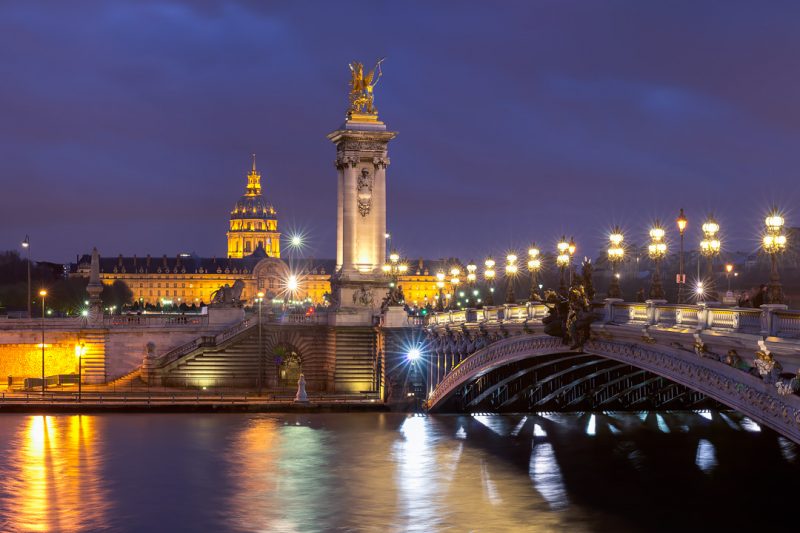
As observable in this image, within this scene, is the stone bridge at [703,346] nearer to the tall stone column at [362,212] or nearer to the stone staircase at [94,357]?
the tall stone column at [362,212]

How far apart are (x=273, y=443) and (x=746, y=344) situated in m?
33.8

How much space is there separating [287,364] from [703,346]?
54.3m

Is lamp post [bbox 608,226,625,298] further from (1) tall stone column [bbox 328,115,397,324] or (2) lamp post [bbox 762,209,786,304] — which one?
(1) tall stone column [bbox 328,115,397,324]

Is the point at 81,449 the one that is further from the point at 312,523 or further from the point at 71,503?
the point at 312,523

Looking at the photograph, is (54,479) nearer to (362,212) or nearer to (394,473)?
(394,473)

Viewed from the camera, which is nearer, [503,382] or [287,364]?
[503,382]

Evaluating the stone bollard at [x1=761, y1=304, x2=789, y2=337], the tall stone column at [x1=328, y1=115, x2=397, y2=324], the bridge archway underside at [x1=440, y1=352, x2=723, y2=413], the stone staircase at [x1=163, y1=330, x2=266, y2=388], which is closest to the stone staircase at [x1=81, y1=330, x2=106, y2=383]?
the stone staircase at [x1=163, y1=330, x2=266, y2=388]

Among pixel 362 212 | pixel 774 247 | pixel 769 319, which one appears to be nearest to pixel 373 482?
pixel 774 247

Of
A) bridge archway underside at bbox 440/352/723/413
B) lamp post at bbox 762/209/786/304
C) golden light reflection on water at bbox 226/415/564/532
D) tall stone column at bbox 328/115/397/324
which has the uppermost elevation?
tall stone column at bbox 328/115/397/324

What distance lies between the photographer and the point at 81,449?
59125 mm

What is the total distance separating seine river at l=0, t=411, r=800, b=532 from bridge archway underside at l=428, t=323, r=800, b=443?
509 centimetres

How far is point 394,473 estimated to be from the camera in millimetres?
53969

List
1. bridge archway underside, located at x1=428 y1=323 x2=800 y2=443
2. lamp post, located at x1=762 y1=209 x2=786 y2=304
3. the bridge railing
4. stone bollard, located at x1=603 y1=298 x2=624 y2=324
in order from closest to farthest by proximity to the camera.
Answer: the bridge railing
bridge archway underside, located at x1=428 y1=323 x2=800 y2=443
lamp post, located at x1=762 y1=209 x2=786 y2=304
stone bollard, located at x1=603 y1=298 x2=624 y2=324

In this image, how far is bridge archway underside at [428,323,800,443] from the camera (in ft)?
100
